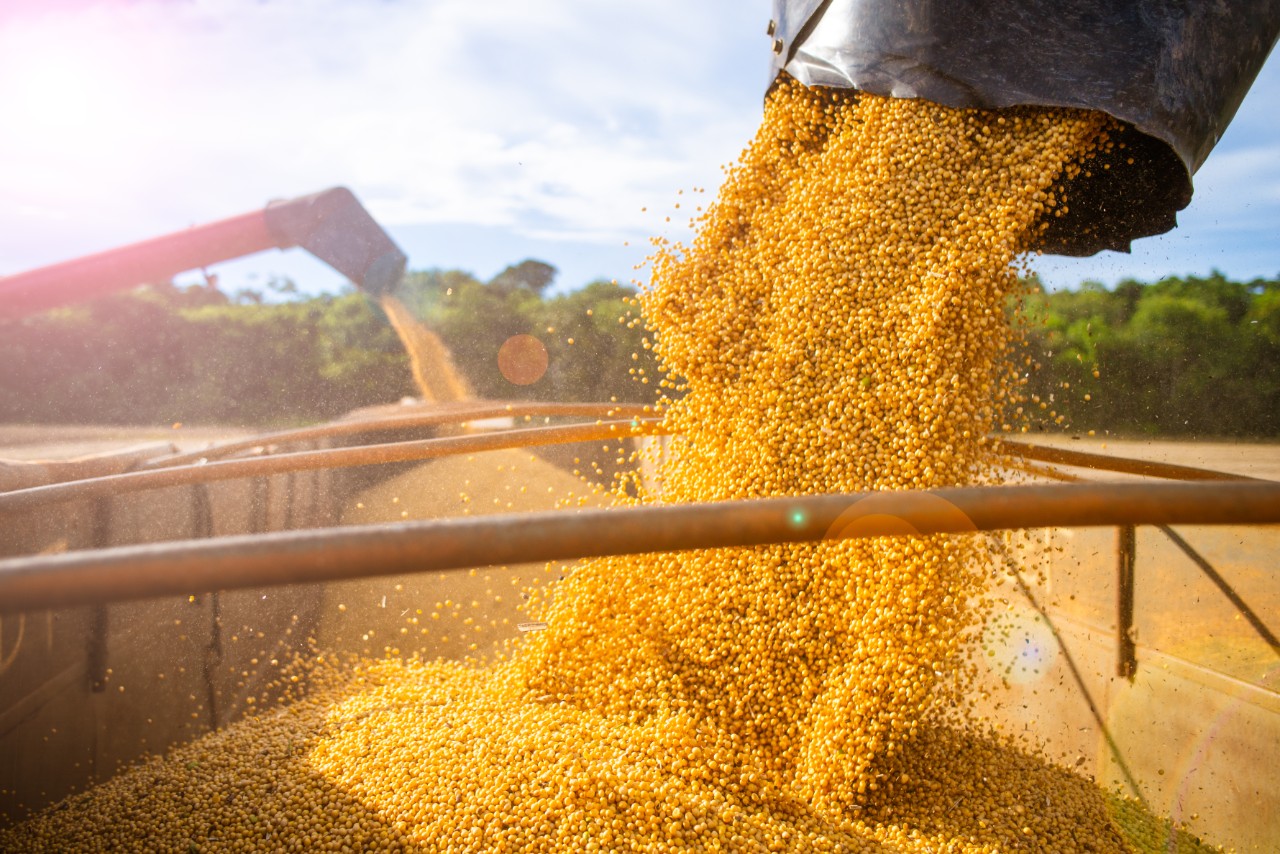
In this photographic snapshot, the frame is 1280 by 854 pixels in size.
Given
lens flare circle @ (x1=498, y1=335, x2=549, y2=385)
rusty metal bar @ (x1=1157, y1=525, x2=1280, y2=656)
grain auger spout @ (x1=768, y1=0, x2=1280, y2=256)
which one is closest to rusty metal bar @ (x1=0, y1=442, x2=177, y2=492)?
grain auger spout @ (x1=768, y1=0, x2=1280, y2=256)

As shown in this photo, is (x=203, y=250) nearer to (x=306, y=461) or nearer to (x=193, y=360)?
(x=306, y=461)

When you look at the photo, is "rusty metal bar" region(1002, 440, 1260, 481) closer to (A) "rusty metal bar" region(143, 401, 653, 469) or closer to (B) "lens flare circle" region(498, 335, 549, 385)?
(A) "rusty metal bar" region(143, 401, 653, 469)

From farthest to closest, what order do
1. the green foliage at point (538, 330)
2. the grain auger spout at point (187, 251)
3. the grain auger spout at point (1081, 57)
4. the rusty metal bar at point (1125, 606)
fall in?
the green foliage at point (538, 330)
the grain auger spout at point (187, 251)
the rusty metal bar at point (1125, 606)
the grain auger spout at point (1081, 57)

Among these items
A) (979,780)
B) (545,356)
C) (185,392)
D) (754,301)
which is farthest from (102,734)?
(185,392)

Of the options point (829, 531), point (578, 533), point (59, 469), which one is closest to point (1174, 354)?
point (829, 531)

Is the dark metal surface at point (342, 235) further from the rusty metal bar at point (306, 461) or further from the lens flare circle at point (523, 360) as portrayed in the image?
the lens flare circle at point (523, 360)

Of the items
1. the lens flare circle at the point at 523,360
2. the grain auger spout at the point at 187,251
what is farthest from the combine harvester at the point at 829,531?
the lens flare circle at the point at 523,360

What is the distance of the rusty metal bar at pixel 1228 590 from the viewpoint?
1.83 m

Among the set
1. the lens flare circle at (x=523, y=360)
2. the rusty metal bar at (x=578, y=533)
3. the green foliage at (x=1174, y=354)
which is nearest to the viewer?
the rusty metal bar at (x=578, y=533)

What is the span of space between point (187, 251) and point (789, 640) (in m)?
2.92

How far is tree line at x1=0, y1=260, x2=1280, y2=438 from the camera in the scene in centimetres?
354

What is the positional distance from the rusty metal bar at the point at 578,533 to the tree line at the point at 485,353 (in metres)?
1.04

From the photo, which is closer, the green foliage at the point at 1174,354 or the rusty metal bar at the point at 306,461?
the rusty metal bar at the point at 306,461

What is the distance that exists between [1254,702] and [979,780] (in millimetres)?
683
